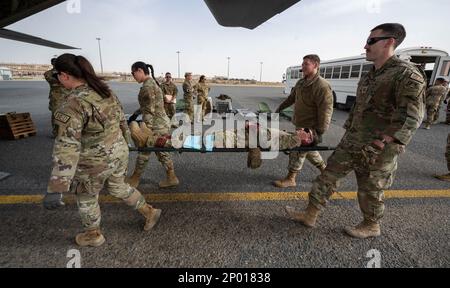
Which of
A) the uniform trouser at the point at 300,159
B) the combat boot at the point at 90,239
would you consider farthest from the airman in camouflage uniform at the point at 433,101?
the combat boot at the point at 90,239

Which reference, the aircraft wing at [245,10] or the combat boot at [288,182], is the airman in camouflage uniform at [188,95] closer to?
the aircraft wing at [245,10]

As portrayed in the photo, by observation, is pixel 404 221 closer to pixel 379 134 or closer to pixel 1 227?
pixel 379 134

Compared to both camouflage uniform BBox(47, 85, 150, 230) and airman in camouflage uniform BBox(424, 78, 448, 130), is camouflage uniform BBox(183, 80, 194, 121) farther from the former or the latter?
airman in camouflage uniform BBox(424, 78, 448, 130)

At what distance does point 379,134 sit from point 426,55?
1124 centimetres

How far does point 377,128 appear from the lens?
6.89 ft

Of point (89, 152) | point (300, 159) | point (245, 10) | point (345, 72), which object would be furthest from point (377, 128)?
point (345, 72)

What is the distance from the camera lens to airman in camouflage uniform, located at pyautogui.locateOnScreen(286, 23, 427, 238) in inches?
72.4

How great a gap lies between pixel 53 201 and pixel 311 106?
3006 mm

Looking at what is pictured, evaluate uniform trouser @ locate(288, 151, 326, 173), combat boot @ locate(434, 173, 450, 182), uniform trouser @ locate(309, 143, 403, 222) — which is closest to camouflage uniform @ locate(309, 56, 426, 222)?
uniform trouser @ locate(309, 143, 403, 222)

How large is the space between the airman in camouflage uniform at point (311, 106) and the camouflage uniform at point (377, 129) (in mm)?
592

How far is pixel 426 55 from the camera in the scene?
9.73 meters

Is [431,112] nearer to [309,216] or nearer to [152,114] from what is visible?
[309,216]

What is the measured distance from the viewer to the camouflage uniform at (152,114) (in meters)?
3.21
